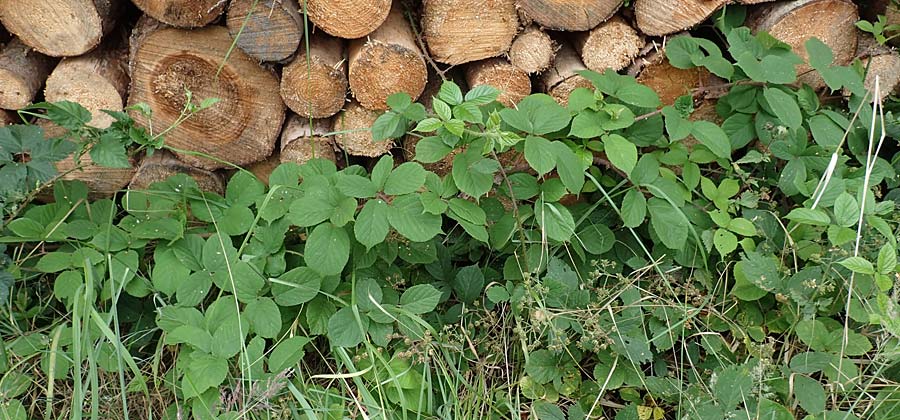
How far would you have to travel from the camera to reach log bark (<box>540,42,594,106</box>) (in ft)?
6.34

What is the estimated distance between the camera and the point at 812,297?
5.62 ft

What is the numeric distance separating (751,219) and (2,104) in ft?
6.16

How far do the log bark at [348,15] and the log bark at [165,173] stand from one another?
→ 1.82 feet

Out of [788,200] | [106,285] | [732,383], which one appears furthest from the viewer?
[788,200]

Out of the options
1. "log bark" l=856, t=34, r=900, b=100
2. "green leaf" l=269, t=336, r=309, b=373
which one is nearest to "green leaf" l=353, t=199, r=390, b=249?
"green leaf" l=269, t=336, r=309, b=373

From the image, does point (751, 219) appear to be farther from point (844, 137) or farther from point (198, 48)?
point (198, 48)

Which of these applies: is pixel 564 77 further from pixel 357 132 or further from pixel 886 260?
pixel 886 260


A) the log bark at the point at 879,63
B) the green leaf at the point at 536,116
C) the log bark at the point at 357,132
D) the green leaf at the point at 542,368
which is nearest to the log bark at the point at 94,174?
the log bark at the point at 357,132

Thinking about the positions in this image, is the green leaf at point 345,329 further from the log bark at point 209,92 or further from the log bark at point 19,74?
the log bark at point 19,74

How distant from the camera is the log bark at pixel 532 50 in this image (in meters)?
1.88

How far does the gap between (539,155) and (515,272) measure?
356 millimetres

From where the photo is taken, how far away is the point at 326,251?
1.67 meters

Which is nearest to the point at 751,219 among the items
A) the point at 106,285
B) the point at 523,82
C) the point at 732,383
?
the point at 732,383

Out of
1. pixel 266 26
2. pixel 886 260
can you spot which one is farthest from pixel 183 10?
pixel 886 260
